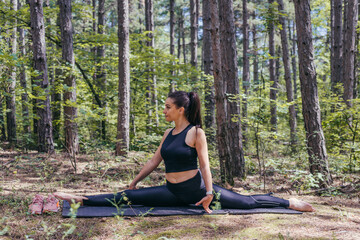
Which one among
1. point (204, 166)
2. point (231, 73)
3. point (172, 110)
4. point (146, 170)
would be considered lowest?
point (146, 170)

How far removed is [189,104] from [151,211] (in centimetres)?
147

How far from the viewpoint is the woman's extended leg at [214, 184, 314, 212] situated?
3.83 metres

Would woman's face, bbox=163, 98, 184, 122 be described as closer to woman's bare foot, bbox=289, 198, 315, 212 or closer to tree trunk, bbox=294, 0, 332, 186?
woman's bare foot, bbox=289, 198, 315, 212

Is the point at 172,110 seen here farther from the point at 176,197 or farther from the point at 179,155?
the point at 176,197

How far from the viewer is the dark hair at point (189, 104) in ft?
12.6

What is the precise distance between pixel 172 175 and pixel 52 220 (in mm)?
1506

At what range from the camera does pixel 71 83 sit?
9.19 m

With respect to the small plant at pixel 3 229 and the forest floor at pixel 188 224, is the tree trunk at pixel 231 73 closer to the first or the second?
the forest floor at pixel 188 224

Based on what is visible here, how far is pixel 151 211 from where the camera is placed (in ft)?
12.1

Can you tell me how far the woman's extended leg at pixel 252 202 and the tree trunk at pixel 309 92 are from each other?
211 centimetres

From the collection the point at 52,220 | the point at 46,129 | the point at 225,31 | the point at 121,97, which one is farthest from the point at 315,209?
the point at 46,129

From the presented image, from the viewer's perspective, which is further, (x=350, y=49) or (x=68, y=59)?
(x=350, y=49)

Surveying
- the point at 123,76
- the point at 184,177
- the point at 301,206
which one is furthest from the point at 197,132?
the point at 123,76

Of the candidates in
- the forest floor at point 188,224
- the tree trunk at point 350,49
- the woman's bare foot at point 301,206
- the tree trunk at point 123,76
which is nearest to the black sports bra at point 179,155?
the forest floor at point 188,224
